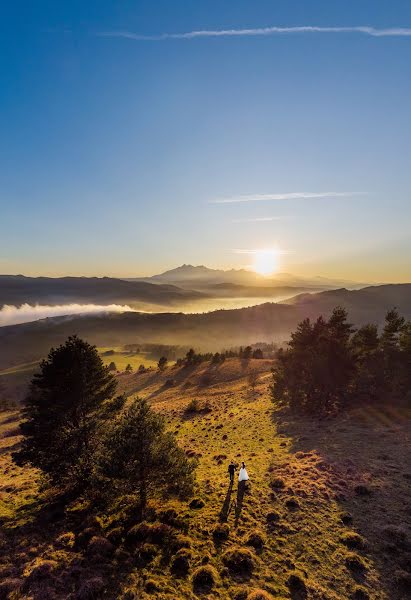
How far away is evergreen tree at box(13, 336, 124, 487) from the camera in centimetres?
2727

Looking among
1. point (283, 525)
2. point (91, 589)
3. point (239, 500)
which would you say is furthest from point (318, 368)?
point (91, 589)

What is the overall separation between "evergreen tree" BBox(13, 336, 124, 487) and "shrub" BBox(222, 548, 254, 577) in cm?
1337

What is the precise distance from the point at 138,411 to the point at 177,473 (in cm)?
513

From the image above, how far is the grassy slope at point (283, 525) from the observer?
56.1ft

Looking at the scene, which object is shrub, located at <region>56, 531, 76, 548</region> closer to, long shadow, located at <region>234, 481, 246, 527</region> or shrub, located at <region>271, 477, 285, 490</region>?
long shadow, located at <region>234, 481, 246, 527</region>

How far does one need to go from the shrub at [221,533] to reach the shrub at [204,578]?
294 cm

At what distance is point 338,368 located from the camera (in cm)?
4972

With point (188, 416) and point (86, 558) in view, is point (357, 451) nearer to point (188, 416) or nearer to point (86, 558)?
point (86, 558)

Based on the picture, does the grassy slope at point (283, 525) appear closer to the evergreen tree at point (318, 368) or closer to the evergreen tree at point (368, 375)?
the evergreen tree at point (318, 368)

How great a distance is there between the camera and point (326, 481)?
27.2m

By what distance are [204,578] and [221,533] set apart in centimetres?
396

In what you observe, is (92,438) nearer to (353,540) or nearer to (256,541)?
(256,541)

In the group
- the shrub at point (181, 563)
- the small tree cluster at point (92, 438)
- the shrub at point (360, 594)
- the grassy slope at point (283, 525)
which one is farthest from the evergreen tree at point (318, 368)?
the shrub at point (181, 563)

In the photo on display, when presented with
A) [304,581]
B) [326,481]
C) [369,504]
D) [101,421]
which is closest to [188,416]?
[101,421]
